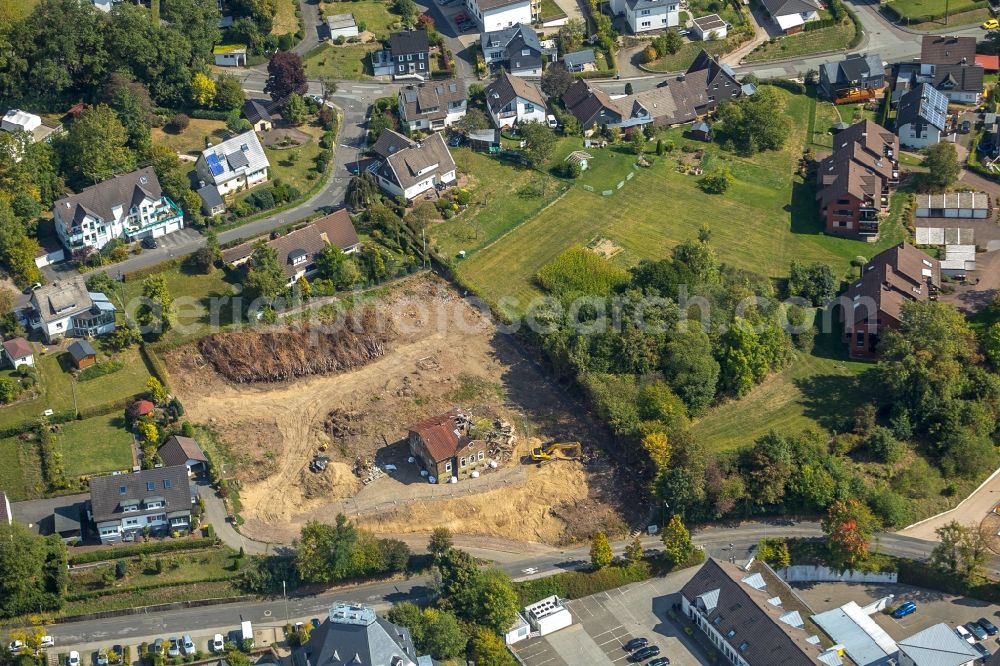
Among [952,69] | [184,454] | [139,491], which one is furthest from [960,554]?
[952,69]

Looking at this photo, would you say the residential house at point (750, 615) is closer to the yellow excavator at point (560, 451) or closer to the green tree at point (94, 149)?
the yellow excavator at point (560, 451)

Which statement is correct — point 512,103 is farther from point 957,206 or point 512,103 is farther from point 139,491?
point 139,491

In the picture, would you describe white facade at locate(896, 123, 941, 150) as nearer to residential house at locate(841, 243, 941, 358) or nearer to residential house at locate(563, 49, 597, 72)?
residential house at locate(841, 243, 941, 358)

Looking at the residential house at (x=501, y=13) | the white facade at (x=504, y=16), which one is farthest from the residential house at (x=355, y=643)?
the residential house at (x=501, y=13)

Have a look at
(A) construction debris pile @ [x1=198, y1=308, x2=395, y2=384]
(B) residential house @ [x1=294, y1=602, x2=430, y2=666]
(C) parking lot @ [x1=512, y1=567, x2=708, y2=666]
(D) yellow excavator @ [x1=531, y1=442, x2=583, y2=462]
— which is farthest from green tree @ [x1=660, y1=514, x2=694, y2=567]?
(A) construction debris pile @ [x1=198, y1=308, x2=395, y2=384]

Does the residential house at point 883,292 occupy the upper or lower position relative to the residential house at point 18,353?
lower

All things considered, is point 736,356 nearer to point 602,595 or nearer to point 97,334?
point 602,595
